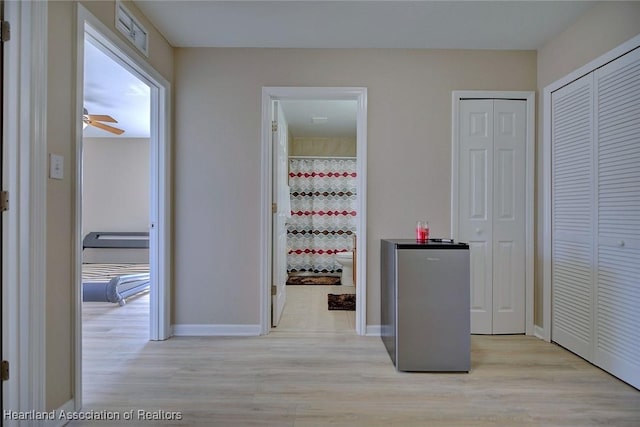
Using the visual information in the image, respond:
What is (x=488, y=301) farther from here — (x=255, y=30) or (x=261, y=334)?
(x=255, y=30)

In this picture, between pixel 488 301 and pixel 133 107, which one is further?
pixel 133 107

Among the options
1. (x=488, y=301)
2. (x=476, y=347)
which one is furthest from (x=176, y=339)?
(x=488, y=301)

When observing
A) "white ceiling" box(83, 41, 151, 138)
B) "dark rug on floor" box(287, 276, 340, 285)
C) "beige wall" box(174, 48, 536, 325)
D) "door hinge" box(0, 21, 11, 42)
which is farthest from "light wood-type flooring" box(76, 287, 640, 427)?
"white ceiling" box(83, 41, 151, 138)

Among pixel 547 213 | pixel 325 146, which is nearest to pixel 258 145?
pixel 547 213

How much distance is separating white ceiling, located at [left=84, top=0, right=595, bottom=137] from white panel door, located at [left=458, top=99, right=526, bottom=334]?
526mm

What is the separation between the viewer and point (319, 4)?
217 centimetres

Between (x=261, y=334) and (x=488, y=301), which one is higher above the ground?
(x=488, y=301)

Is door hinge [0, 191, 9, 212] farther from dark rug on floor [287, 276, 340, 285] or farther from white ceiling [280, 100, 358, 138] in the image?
dark rug on floor [287, 276, 340, 285]

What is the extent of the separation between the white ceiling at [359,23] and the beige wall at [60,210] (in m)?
0.81

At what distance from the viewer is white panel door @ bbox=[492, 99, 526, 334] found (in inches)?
108

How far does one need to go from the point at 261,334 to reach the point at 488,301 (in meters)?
1.93

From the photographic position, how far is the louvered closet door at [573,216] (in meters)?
2.24

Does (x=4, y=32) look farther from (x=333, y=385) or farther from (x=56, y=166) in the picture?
(x=333, y=385)

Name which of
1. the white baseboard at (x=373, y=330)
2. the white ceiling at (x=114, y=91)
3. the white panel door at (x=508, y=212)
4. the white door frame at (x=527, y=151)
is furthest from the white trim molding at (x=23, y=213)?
the white panel door at (x=508, y=212)
